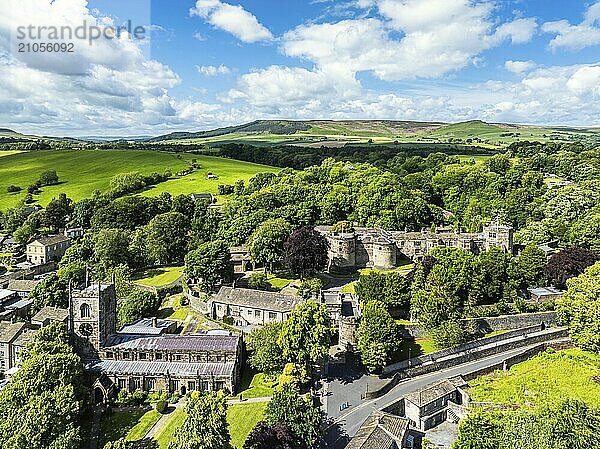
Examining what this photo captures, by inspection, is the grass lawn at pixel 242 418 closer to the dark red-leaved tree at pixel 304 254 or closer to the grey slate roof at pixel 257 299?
the grey slate roof at pixel 257 299

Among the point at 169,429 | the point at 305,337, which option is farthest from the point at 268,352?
the point at 169,429

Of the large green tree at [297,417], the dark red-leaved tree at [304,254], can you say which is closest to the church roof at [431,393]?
the large green tree at [297,417]

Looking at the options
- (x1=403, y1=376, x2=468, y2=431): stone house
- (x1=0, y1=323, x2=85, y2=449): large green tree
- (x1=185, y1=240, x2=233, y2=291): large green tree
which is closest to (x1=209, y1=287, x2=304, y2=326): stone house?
(x1=185, y1=240, x2=233, y2=291): large green tree

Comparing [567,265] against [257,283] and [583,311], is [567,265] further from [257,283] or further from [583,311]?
[257,283]

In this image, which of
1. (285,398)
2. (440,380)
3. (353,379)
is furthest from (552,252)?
(285,398)

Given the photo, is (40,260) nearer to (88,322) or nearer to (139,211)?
(139,211)

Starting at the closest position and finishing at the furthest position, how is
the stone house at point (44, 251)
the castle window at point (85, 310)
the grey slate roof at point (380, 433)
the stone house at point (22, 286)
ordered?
the grey slate roof at point (380, 433), the castle window at point (85, 310), the stone house at point (22, 286), the stone house at point (44, 251)

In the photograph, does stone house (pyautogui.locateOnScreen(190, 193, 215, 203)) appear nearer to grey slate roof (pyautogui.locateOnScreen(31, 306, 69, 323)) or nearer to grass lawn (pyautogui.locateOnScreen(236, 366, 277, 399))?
grey slate roof (pyautogui.locateOnScreen(31, 306, 69, 323))
